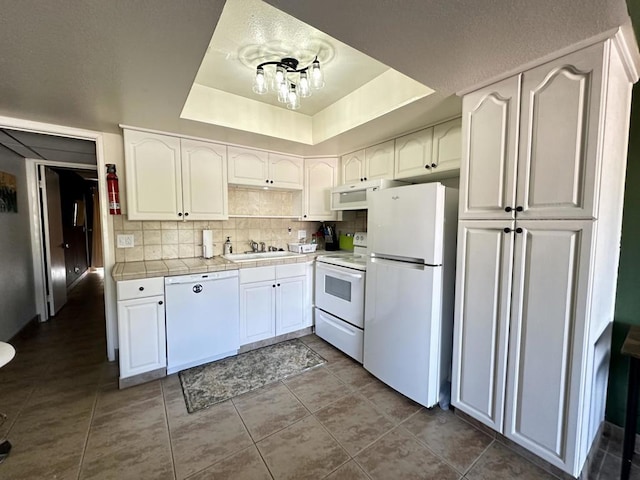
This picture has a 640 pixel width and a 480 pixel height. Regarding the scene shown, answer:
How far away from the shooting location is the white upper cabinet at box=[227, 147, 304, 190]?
9.30 feet

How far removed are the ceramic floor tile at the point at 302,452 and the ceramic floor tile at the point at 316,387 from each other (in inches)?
8.7

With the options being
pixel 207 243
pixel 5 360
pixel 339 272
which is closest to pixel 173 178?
pixel 207 243

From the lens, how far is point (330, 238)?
3.53 m

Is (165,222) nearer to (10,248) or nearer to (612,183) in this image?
(10,248)

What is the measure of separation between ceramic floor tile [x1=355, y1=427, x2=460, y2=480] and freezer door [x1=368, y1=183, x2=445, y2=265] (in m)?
1.09

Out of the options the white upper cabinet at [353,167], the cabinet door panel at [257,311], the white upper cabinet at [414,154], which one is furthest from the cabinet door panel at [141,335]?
the white upper cabinet at [414,154]

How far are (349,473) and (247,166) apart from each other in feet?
8.66

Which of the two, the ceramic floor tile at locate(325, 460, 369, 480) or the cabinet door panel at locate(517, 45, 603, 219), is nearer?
the cabinet door panel at locate(517, 45, 603, 219)

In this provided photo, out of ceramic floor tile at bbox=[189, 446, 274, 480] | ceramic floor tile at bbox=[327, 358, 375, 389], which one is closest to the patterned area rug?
ceramic floor tile at bbox=[327, 358, 375, 389]

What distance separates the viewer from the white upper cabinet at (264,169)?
2.83m

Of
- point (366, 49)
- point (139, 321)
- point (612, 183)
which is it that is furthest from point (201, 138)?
point (612, 183)

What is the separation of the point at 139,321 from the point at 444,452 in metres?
2.24

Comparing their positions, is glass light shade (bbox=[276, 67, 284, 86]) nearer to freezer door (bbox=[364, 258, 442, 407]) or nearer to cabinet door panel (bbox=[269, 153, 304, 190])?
cabinet door panel (bbox=[269, 153, 304, 190])

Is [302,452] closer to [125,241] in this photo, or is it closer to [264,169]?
[125,241]
